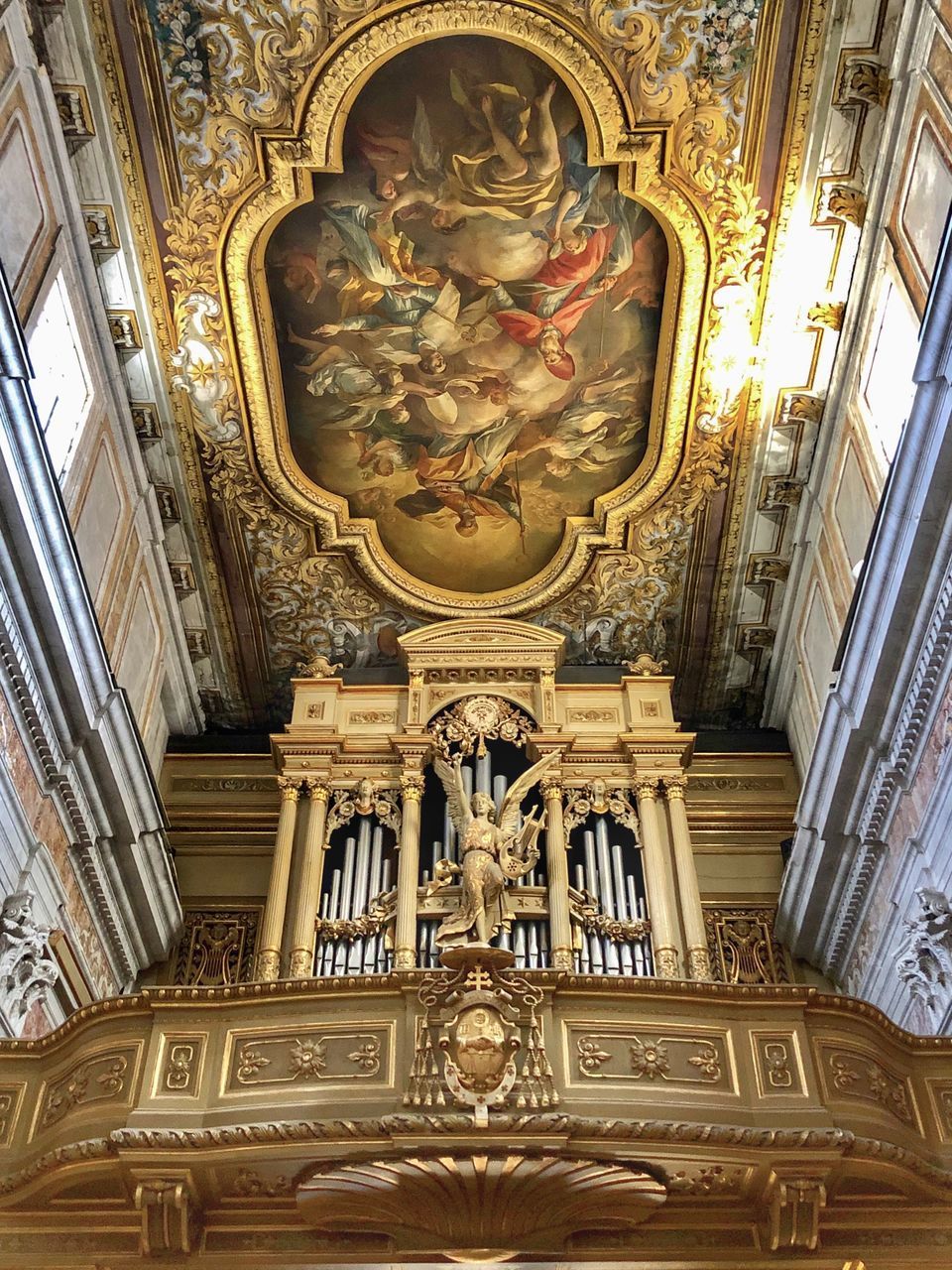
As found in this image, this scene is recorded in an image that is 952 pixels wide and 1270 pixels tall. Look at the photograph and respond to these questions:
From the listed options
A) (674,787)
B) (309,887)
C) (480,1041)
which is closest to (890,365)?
(674,787)

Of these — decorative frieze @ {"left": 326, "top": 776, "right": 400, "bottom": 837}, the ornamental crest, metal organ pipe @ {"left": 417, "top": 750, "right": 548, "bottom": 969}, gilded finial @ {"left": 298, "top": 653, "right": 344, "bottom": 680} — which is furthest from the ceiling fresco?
the ornamental crest

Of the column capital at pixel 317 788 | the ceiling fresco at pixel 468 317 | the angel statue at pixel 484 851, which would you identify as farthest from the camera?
the column capital at pixel 317 788

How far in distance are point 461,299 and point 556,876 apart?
15.0 ft

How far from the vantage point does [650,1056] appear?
21.2 ft

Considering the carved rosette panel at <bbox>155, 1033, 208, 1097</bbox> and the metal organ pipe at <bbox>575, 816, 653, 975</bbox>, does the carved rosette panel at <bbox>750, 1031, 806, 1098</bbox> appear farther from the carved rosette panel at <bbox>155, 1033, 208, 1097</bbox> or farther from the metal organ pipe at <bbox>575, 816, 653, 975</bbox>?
the carved rosette panel at <bbox>155, 1033, 208, 1097</bbox>

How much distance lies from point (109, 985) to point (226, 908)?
1299 millimetres

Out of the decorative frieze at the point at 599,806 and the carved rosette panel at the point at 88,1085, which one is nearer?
the carved rosette panel at the point at 88,1085

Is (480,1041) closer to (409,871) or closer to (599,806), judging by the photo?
(409,871)

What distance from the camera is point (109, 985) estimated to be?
386 inches

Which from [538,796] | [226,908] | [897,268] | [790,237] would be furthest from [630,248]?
[226,908]

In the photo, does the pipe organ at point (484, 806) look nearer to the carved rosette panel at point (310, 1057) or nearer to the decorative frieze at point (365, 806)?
the decorative frieze at point (365, 806)

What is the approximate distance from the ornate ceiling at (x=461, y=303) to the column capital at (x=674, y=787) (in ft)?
6.70

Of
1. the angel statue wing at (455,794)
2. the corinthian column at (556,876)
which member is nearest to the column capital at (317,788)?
the angel statue wing at (455,794)

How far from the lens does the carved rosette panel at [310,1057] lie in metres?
6.38
